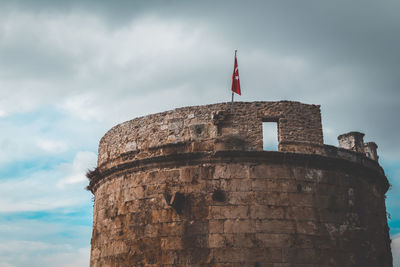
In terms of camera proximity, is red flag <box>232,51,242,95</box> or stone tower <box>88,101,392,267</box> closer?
stone tower <box>88,101,392,267</box>

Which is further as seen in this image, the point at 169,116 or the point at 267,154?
the point at 169,116

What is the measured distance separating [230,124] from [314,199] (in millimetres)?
2218

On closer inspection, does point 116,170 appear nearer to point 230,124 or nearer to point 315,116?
point 230,124

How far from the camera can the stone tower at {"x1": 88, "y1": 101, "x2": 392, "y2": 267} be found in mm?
8375

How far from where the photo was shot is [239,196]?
859 centimetres

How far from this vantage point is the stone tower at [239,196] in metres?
8.38

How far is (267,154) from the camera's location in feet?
28.9

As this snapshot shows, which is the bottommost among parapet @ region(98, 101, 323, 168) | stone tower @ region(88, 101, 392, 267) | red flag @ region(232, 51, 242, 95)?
stone tower @ region(88, 101, 392, 267)

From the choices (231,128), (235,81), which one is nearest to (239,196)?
(231,128)

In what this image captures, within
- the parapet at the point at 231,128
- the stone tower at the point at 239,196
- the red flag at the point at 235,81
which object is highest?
the red flag at the point at 235,81

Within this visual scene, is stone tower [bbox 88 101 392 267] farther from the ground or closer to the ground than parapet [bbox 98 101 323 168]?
closer to the ground

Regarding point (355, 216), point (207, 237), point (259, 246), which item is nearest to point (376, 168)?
point (355, 216)

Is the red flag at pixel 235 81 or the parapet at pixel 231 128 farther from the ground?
the red flag at pixel 235 81

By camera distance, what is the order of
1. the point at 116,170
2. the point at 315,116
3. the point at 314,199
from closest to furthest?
the point at 314,199 < the point at 315,116 < the point at 116,170
